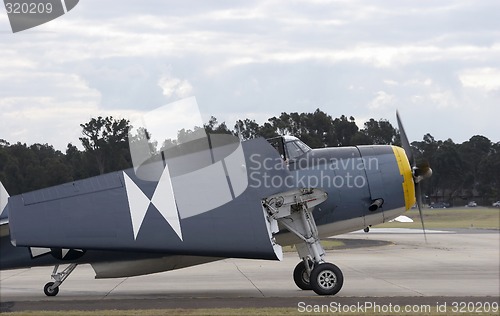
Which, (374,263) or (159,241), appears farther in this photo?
(374,263)

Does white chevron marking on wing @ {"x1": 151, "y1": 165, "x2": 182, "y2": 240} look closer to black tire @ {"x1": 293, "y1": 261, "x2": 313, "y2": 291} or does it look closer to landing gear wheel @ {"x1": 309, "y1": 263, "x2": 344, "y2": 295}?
landing gear wheel @ {"x1": 309, "y1": 263, "x2": 344, "y2": 295}

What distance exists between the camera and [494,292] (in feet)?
49.6

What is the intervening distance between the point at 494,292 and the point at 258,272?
6699 millimetres

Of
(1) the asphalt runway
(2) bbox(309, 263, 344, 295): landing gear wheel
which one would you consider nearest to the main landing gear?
(2) bbox(309, 263, 344, 295): landing gear wheel

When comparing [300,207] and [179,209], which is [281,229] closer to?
[300,207]

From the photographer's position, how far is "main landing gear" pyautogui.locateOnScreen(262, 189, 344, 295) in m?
14.5

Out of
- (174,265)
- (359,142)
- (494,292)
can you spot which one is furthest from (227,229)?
(359,142)

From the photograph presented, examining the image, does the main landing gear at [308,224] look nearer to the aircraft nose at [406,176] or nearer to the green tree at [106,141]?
the aircraft nose at [406,176]

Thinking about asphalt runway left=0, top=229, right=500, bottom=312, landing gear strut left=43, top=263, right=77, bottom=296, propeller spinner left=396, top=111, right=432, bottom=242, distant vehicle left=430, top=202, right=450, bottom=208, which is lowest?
distant vehicle left=430, top=202, right=450, bottom=208

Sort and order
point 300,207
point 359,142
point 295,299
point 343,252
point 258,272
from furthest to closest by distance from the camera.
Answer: point 343,252
point 359,142
point 258,272
point 300,207
point 295,299

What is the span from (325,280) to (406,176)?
103 inches

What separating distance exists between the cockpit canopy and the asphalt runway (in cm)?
259

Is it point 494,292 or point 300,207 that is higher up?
point 300,207

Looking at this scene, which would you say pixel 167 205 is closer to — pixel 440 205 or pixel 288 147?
pixel 288 147
